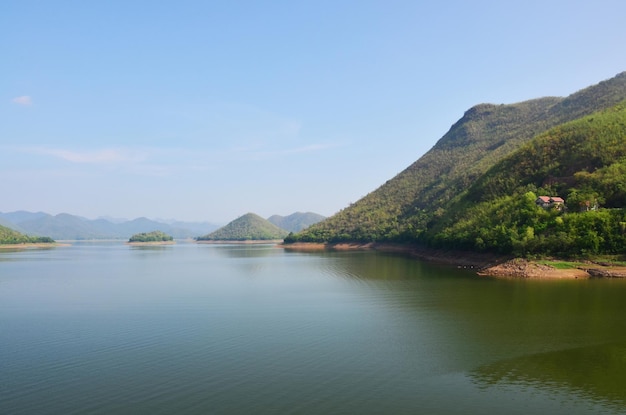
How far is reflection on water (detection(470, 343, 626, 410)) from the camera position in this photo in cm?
1869

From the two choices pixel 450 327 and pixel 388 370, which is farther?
pixel 450 327

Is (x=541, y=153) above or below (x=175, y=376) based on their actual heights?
above

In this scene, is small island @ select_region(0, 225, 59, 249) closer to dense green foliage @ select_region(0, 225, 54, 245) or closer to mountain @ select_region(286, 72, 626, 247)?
dense green foliage @ select_region(0, 225, 54, 245)

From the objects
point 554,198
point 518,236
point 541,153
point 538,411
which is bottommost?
point 538,411

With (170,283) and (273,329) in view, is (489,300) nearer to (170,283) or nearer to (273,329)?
(273,329)

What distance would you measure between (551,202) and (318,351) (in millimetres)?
60310

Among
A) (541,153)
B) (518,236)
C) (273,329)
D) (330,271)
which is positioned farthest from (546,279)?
(541,153)

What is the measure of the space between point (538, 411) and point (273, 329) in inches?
693

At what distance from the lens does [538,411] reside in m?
17.0

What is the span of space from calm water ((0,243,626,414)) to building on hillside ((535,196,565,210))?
25750mm

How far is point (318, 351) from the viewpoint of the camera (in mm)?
25047

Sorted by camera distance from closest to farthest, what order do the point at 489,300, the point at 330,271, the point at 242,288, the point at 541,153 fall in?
the point at 489,300 < the point at 242,288 < the point at 330,271 < the point at 541,153

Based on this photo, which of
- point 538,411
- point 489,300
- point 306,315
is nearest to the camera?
point 538,411

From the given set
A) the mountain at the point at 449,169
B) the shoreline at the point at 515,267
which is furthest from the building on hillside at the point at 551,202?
the mountain at the point at 449,169
